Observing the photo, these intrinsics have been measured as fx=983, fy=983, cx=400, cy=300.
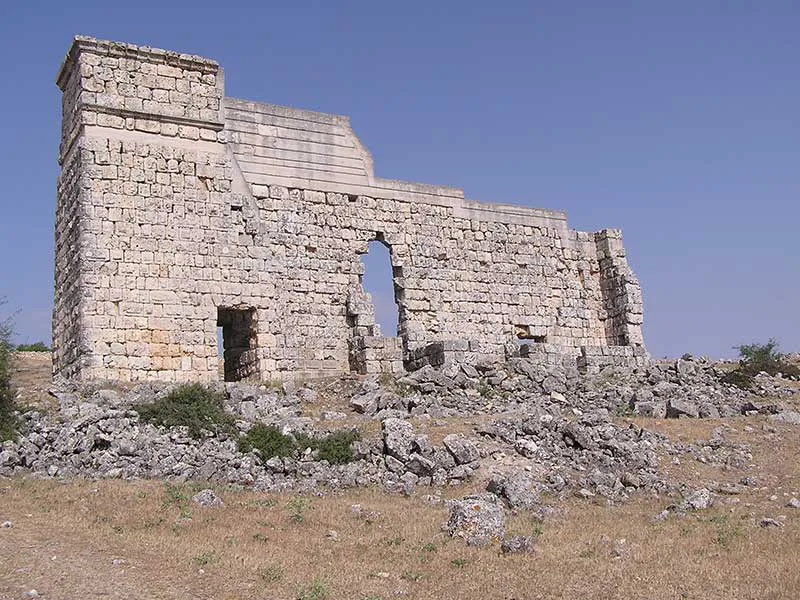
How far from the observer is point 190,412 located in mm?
13875

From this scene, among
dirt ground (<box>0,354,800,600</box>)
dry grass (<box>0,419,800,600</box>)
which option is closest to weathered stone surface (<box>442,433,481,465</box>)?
dirt ground (<box>0,354,800,600</box>)

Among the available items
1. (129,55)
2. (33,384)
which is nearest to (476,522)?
(33,384)

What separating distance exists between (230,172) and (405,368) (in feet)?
17.1

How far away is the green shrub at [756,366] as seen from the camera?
67.8 feet

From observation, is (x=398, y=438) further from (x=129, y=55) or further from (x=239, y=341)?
(x=129, y=55)

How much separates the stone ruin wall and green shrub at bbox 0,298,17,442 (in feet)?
4.01

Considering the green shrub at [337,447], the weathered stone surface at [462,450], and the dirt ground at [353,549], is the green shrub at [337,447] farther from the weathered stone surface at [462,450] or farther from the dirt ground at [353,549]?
the weathered stone surface at [462,450]

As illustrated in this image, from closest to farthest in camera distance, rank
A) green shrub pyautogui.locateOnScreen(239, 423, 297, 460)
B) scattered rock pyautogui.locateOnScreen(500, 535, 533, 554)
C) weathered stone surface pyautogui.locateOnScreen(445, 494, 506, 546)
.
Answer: scattered rock pyautogui.locateOnScreen(500, 535, 533, 554)
weathered stone surface pyautogui.locateOnScreen(445, 494, 506, 546)
green shrub pyautogui.locateOnScreen(239, 423, 297, 460)

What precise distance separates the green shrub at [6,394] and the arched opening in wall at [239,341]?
→ 369 centimetres

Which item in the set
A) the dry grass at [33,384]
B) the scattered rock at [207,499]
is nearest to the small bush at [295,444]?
the scattered rock at [207,499]

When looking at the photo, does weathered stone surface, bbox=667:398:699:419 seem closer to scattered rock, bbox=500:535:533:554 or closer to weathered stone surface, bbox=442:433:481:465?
weathered stone surface, bbox=442:433:481:465

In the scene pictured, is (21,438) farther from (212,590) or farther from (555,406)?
(555,406)

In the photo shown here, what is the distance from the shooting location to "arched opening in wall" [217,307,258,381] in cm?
1789

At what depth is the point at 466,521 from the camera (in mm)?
10344
